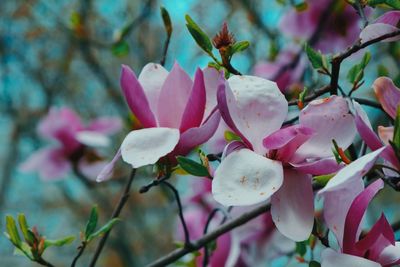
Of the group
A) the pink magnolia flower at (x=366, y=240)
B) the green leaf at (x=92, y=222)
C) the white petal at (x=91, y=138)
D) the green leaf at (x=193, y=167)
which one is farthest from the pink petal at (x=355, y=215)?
the white petal at (x=91, y=138)

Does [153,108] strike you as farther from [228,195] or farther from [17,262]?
[17,262]

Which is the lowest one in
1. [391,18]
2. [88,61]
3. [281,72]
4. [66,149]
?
[88,61]

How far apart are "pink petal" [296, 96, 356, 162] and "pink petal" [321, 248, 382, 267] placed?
7 cm

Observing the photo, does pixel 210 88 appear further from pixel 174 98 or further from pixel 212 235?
pixel 212 235

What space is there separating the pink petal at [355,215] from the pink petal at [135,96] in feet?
0.53

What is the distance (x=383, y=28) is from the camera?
0.44 m

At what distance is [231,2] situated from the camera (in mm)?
1750

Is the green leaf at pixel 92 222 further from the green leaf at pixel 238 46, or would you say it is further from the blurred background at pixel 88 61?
the blurred background at pixel 88 61

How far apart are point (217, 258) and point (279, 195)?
42 centimetres

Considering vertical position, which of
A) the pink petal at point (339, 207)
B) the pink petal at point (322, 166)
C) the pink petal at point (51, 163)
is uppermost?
the pink petal at point (322, 166)

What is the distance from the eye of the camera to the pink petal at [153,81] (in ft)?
1.64

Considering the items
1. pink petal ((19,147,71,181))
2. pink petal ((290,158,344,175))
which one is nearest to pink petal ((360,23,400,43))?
pink petal ((290,158,344,175))

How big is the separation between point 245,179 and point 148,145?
9cm

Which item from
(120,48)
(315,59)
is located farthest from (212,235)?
(120,48)
